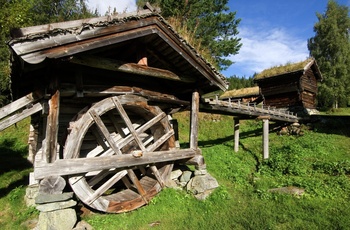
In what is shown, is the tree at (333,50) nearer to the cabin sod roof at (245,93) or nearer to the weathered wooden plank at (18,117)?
the cabin sod roof at (245,93)

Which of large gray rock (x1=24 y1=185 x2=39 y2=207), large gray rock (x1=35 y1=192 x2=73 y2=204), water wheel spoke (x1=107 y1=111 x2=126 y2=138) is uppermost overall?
water wheel spoke (x1=107 y1=111 x2=126 y2=138)

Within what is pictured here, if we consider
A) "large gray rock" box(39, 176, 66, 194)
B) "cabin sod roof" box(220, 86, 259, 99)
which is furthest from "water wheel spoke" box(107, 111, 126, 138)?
"cabin sod roof" box(220, 86, 259, 99)

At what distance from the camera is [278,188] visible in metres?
7.26

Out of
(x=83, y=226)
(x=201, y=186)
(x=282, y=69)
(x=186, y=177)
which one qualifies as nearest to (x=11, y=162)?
(x=83, y=226)

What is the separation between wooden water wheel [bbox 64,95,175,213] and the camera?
5.69m

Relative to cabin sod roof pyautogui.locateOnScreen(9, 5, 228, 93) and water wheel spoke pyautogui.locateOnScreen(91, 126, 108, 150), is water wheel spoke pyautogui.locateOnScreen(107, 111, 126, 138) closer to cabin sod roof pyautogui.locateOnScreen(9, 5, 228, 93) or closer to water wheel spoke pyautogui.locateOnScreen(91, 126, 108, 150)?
water wheel spoke pyautogui.locateOnScreen(91, 126, 108, 150)

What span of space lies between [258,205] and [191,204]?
5.57 ft

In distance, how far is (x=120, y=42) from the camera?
228 inches

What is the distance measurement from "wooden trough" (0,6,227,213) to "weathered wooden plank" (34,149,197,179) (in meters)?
0.02

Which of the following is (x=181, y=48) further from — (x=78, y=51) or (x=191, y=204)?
(x=191, y=204)

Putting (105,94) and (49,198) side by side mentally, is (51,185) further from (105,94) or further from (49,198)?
(105,94)

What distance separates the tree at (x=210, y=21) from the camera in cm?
2123

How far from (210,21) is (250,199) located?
19.9m

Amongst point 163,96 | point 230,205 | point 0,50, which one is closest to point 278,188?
point 230,205
